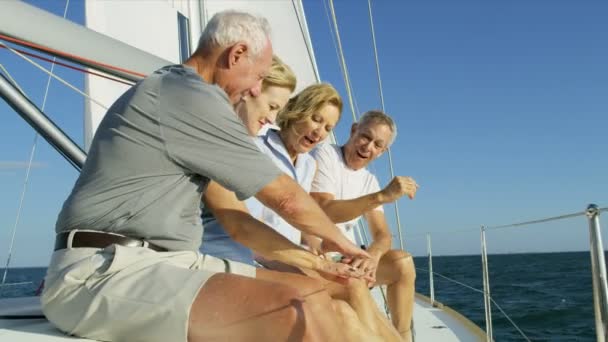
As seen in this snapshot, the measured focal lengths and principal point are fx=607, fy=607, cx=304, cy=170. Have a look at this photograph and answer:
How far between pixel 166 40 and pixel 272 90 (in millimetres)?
2221

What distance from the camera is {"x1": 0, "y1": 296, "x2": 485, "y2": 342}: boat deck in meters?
1.04

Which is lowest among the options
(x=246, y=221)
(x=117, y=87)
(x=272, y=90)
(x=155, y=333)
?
(x=155, y=333)

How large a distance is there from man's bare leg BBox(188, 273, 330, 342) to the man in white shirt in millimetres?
797

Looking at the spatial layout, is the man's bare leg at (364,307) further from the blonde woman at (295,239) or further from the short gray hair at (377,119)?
the short gray hair at (377,119)

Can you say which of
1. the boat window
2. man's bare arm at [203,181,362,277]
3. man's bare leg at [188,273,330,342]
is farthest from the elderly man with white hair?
the boat window

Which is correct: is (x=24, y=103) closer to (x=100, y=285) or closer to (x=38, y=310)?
(x=38, y=310)

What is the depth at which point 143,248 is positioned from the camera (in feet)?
3.41

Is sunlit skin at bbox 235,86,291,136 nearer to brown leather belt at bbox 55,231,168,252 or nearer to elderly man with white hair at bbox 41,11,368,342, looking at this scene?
elderly man with white hair at bbox 41,11,368,342

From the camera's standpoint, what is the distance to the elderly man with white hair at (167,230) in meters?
0.93

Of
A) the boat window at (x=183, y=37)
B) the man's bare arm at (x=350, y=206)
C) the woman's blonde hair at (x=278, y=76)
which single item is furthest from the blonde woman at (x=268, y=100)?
the boat window at (x=183, y=37)

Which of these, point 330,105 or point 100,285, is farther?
point 330,105

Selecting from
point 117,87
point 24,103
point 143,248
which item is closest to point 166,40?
point 117,87

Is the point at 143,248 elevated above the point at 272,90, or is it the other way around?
→ the point at 272,90

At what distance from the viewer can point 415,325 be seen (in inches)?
112
